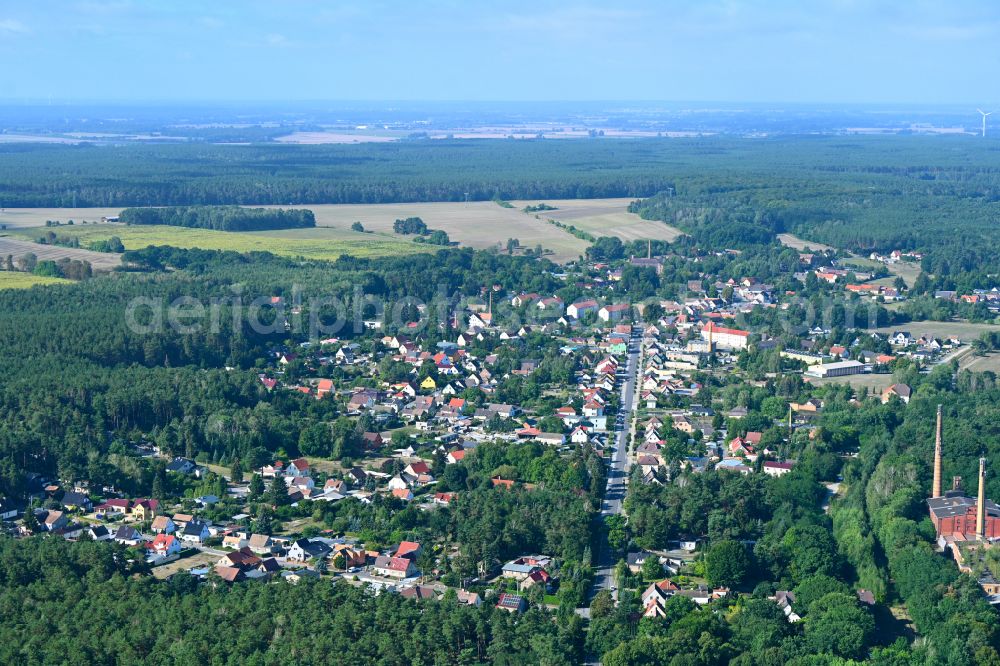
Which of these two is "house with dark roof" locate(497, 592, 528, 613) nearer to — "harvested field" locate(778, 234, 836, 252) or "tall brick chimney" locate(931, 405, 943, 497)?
"tall brick chimney" locate(931, 405, 943, 497)

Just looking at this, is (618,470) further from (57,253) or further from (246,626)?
(57,253)

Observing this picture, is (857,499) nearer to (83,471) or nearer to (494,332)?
(83,471)

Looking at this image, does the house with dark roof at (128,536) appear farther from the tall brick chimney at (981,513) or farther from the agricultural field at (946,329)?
the agricultural field at (946,329)

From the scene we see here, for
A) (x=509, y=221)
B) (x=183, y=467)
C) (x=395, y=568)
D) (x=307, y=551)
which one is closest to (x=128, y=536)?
(x=307, y=551)

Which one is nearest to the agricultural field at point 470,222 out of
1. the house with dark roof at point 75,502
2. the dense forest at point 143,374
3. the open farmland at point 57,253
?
the dense forest at point 143,374

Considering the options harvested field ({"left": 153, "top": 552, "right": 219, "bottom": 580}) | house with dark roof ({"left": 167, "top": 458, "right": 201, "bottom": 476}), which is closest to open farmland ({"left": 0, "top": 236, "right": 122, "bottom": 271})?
house with dark roof ({"left": 167, "top": 458, "right": 201, "bottom": 476})

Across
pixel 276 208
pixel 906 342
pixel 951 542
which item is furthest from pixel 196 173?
pixel 951 542
